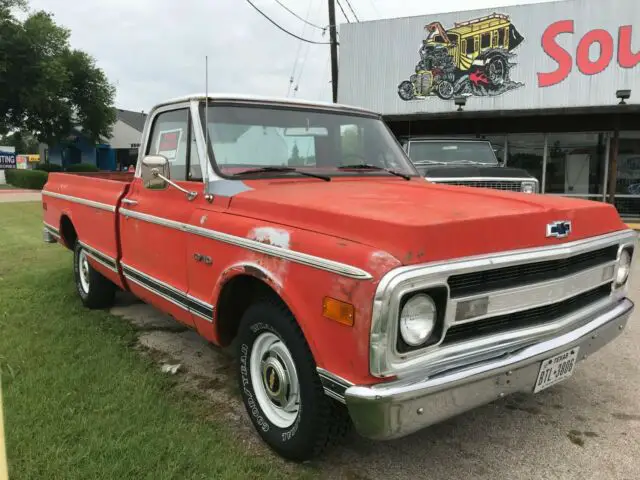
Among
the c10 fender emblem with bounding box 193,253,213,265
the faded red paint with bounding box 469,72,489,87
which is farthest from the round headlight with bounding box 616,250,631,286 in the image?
the faded red paint with bounding box 469,72,489,87

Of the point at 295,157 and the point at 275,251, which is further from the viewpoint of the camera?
the point at 295,157

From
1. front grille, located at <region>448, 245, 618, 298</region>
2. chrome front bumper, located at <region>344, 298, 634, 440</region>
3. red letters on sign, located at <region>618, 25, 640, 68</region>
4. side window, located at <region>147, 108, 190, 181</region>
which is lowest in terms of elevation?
chrome front bumper, located at <region>344, 298, 634, 440</region>

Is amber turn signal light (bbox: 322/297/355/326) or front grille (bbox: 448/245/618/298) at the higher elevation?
front grille (bbox: 448/245/618/298)

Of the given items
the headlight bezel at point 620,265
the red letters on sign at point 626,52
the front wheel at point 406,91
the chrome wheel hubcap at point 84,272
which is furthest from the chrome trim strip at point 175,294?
the red letters on sign at point 626,52

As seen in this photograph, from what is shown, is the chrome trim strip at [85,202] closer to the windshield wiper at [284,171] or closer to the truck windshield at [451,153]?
the windshield wiper at [284,171]

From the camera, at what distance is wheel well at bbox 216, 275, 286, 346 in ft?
9.41

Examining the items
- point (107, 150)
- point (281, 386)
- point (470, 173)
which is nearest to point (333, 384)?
point (281, 386)

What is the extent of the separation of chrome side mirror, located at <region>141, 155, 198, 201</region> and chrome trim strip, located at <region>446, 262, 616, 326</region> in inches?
72.7

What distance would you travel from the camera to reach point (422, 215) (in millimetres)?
2338

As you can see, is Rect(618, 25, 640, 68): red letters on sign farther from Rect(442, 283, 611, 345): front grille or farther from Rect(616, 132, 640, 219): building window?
Rect(442, 283, 611, 345): front grille

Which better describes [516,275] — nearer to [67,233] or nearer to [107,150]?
[67,233]

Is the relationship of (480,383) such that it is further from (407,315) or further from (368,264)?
(368,264)

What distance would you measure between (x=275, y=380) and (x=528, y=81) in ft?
49.3

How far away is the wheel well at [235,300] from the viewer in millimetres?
2869
